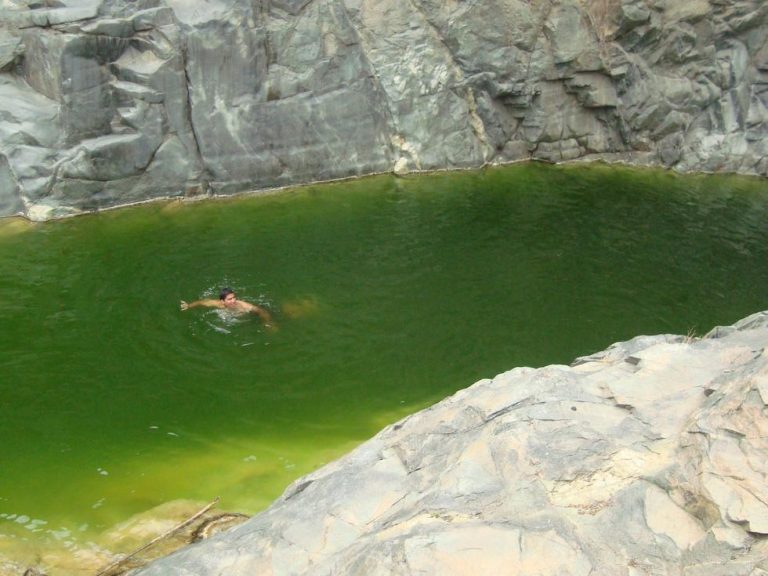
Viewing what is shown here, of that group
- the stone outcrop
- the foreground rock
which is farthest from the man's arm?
the foreground rock

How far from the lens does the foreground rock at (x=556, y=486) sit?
14.5ft

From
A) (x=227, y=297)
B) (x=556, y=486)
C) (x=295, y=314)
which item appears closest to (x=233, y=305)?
(x=227, y=297)

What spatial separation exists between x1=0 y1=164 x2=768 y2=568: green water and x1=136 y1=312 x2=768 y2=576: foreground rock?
2527mm

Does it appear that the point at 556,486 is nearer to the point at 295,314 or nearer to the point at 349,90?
the point at 295,314

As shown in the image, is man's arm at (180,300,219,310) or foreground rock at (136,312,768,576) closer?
foreground rock at (136,312,768,576)

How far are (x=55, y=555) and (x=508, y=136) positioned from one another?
16.6 meters

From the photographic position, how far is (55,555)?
23.2 feet

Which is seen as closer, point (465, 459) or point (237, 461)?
point (465, 459)

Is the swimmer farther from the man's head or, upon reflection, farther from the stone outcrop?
the stone outcrop

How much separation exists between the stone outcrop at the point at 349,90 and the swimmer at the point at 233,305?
16.8 ft

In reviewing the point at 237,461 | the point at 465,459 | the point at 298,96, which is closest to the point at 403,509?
the point at 465,459

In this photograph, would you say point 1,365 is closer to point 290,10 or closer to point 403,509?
point 403,509

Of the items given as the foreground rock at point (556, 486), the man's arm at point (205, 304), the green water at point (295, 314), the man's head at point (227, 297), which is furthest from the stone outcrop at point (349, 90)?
the foreground rock at point (556, 486)

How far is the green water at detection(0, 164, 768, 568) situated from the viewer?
852 cm
